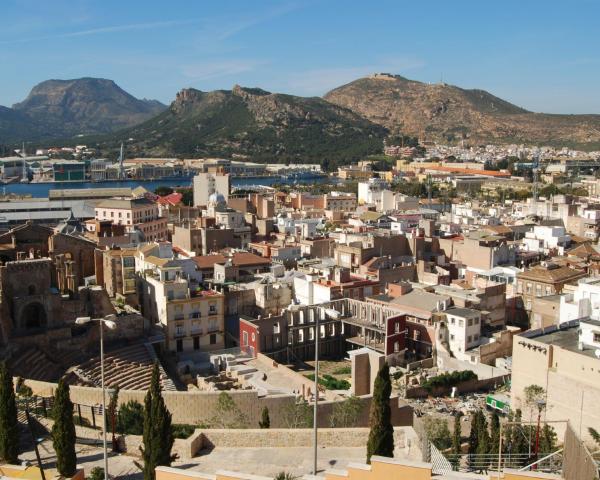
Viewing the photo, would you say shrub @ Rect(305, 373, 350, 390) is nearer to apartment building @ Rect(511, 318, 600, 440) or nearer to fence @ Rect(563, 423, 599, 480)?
apartment building @ Rect(511, 318, 600, 440)

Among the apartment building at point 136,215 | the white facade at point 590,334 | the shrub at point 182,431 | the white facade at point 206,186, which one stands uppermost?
the white facade at point 206,186

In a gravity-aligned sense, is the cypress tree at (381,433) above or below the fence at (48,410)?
above

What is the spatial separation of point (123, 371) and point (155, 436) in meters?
11.0

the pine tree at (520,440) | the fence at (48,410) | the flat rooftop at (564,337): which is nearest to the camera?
the fence at (48,410)

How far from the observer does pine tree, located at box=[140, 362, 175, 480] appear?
13.9m

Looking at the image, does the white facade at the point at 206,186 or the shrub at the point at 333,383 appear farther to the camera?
the white facade at the point at 206,186

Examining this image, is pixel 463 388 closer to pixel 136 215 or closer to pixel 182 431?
pixel 182 431

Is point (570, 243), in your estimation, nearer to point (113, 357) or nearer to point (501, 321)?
point (501, 321)

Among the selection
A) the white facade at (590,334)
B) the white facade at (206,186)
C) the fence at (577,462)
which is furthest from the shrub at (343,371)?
the white facade at (206,186)

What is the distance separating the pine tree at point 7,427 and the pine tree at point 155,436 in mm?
3159

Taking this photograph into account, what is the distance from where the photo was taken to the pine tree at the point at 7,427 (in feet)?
48.8

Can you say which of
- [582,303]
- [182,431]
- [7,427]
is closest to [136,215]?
[582,303]

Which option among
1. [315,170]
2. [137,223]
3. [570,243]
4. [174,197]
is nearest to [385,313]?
[570,243]

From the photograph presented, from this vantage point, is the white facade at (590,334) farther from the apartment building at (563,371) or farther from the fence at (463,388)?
the fence at (463,388)
